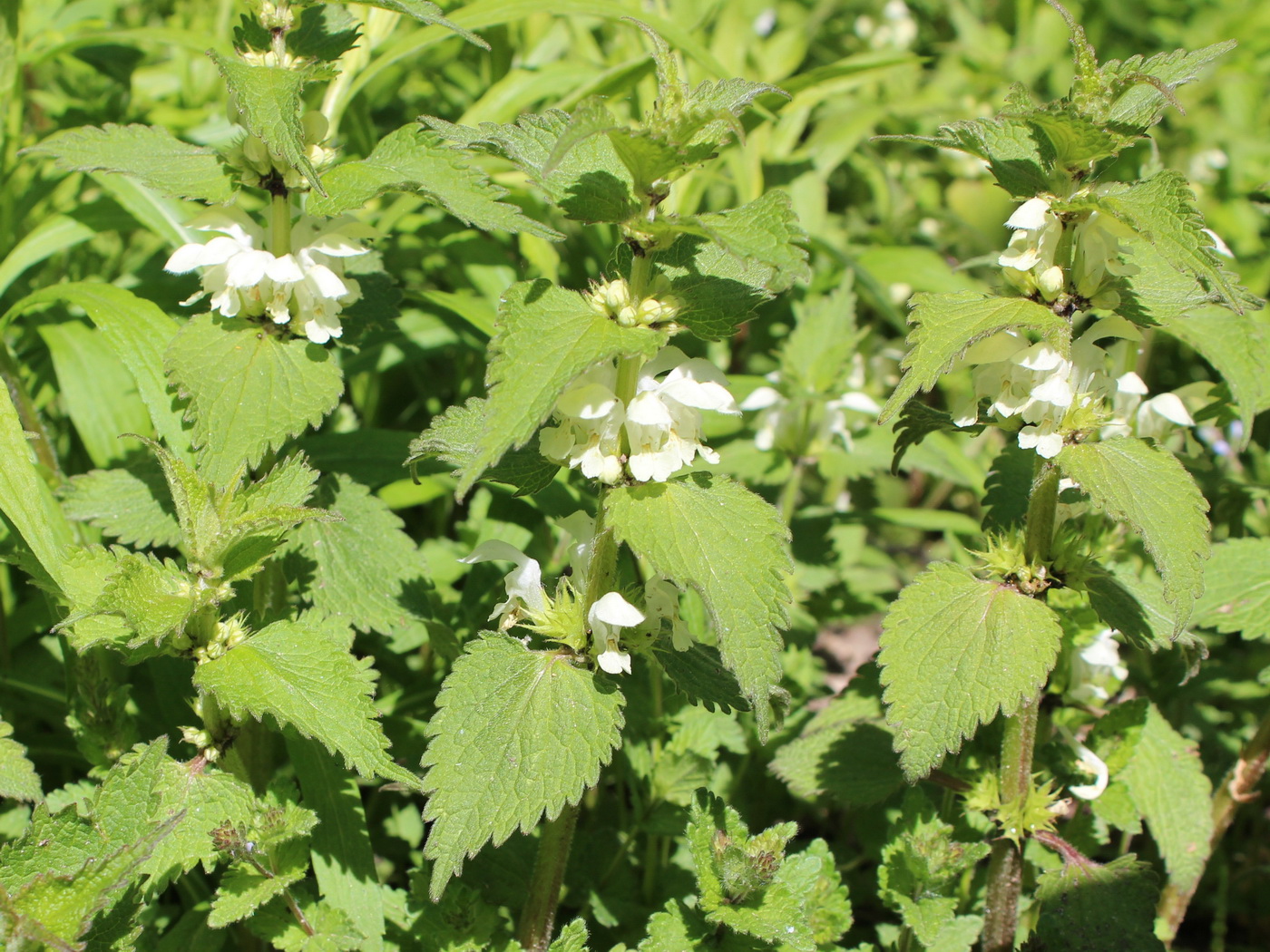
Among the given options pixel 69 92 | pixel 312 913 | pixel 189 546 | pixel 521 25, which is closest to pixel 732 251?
pixel 189 546

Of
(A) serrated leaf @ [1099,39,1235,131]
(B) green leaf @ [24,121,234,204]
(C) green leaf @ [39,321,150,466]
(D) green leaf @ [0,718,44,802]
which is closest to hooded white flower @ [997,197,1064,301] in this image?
(A) serrated leaf @ [1099,39,1235,131]

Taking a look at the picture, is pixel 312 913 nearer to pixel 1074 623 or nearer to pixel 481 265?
pixel 1074 623

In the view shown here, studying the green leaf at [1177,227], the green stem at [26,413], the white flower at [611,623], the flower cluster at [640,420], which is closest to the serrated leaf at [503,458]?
the flower cluster at [640,420]

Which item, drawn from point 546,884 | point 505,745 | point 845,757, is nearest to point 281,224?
point 505,745

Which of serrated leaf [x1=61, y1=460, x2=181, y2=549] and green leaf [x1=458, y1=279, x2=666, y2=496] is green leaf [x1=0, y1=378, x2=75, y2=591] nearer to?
serrated leaf [x1=61, y1=460, x2=181, y2=549]

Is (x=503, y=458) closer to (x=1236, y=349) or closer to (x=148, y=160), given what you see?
(x=148, y=160)
